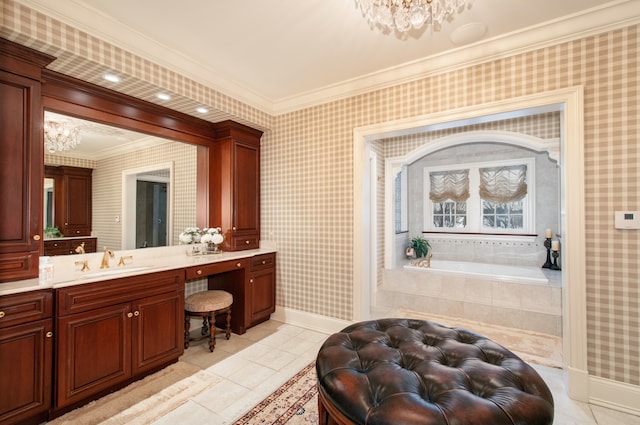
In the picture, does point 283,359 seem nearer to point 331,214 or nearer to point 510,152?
point 331,214

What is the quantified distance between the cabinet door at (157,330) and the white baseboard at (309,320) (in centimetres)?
126

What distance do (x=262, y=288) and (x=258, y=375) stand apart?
1118 mm

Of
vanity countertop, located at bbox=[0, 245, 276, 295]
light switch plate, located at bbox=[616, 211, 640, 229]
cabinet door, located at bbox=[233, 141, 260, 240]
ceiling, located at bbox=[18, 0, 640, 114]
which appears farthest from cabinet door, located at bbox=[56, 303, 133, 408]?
light switch plate, located at bbox=[616, 211, 640, 229]

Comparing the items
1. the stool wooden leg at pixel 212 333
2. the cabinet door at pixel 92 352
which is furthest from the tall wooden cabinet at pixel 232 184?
the cabinet door at pixel 92 352

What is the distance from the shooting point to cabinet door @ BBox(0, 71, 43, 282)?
5.79 ft

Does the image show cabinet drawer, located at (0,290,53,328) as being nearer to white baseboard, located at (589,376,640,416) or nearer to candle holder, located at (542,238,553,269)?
white baseboard, located at (589,376,640,416)

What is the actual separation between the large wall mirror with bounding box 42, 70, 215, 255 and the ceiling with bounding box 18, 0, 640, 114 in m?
0.53

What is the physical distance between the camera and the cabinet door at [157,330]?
6.99 ft

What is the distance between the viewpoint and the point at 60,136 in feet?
7.50

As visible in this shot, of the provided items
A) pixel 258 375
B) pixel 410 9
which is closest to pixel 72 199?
pixel 258 375

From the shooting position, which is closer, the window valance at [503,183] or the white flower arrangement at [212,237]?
the white flower arrangement at [212,237]

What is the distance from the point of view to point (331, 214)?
3.18 metres

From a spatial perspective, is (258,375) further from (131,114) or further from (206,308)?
(131,114)

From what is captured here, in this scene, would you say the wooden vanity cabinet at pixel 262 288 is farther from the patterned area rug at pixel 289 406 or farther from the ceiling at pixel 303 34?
the ceiling at pixel 303 34
